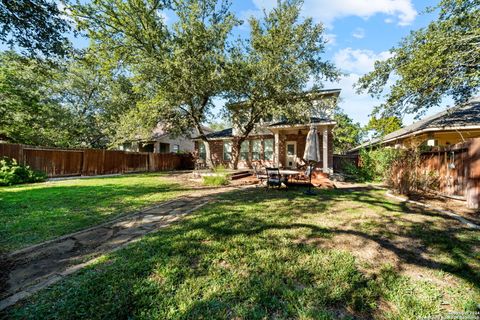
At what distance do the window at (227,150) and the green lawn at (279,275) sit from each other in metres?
15.1

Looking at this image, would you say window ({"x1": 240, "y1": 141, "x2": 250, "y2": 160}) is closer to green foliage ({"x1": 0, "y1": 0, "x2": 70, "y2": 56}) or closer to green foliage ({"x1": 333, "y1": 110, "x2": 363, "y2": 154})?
green foliage ({"x1": 0, "y1": 0, "x2": 70, "y2": 56})

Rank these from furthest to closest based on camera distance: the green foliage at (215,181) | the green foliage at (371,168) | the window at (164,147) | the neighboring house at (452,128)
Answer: the window at (164,147)
the green foliage at (371,168)
the neighboring house at (452,128)
the green foliage at (215,181)

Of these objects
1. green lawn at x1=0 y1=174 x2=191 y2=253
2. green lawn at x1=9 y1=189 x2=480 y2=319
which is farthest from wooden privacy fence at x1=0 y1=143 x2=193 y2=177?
green lawn at x1=9 y1=189 x2=480 y2=319

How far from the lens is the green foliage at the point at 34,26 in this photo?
3.87 metres

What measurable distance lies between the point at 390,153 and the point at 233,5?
12839mm

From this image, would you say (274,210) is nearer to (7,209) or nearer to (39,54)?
(39,54)

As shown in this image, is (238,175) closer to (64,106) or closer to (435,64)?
(435,64)

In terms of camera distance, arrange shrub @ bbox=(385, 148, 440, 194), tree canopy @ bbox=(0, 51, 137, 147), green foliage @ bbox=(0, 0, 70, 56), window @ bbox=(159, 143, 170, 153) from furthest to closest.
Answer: window @ bbox=(159, 143, 170, 153), tree canopy @ bbox=(0, 51, 137, 147), shrub @ bbox=(385, 148, 440, 194), green foliage @ bbox=(0, 0, 70, 56)

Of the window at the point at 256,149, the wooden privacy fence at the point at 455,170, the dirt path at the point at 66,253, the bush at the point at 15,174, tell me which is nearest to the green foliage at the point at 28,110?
the bush at the point at 15,174

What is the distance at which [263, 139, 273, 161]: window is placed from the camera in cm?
1772

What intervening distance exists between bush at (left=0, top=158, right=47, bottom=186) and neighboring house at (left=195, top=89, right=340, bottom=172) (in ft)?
40.6

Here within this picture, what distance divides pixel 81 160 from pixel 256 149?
1299 cm

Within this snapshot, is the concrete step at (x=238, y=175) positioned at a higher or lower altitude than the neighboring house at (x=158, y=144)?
lower

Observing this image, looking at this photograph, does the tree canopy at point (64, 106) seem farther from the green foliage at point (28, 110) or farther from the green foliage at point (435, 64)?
the green foliage at point (435, 64)
